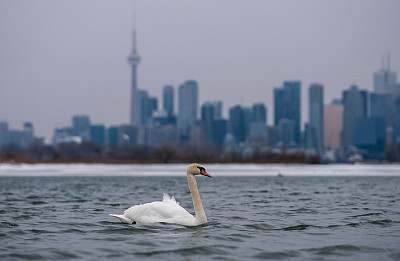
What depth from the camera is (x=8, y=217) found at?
14.8 metres

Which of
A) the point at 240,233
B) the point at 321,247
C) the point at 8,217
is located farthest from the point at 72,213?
the point at 321,247

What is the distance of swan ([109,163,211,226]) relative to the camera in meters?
12.4

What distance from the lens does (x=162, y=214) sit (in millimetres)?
12734

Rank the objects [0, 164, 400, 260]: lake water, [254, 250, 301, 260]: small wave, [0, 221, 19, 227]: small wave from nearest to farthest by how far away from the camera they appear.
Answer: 1. [254, 250, 301, 260]: small wave
2. [0, 164, 400, 260]: lake water
3. [0, 221, 19, 227]: small wave

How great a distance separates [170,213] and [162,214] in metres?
0.19

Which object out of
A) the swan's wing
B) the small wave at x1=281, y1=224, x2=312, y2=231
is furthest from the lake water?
the swan's wing

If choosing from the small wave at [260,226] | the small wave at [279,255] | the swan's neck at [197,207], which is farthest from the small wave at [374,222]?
the small wave at [279,255]

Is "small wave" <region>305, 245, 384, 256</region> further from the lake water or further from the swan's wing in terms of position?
the swan's wing

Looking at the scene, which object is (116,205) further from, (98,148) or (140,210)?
(98,148)

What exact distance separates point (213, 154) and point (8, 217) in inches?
2996

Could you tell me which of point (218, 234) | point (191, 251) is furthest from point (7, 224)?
point (191, 251)

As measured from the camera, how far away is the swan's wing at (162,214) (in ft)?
40.9

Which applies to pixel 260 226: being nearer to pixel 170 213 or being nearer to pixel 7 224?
pixel 170 213

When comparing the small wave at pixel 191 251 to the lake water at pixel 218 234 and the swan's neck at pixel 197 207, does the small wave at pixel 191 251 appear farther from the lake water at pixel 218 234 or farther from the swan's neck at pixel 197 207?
the swan's neck at pixel 197 207
